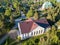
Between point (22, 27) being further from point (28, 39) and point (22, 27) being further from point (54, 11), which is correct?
point (54, 11)

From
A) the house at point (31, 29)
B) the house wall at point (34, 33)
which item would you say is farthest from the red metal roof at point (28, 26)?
the house wall at point (34, 33)

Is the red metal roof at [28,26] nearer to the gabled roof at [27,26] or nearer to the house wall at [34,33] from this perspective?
the gabled roof at [27,26]

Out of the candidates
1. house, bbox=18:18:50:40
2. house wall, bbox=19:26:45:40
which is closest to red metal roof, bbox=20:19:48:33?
house, bbox=18:18:50:40

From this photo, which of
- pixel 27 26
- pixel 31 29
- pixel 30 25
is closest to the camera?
Answer: pixel 31 29

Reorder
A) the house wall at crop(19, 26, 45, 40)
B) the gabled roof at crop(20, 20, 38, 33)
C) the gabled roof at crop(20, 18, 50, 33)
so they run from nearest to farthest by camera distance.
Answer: the house wall at crop(19, 26, 45, 40) < the gabled roof at crop(20, 20, 38, 33) < the gabled roof at crop(20, 18, 50, 33)

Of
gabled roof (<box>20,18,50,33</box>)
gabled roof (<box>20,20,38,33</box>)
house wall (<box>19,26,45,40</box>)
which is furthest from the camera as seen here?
gabled roof (<box>20,18,50,33</box>)

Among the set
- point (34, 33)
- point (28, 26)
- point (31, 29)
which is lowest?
point (34, 33)

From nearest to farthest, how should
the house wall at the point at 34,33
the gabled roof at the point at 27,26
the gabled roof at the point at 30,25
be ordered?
the house wall at the point at 34,33 < the gabled roof at the point at 27,26 < the gabled roof at the point at 30,25

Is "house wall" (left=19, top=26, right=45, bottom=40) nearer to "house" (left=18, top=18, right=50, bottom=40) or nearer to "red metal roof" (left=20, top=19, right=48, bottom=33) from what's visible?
"house" (left=18, top=18, right=50, bottom=40)

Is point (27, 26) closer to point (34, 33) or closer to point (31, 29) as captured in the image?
point (31, 29)

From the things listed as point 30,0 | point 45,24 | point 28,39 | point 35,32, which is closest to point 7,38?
point 28,39

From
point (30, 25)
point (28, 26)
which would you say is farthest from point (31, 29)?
point (30, 25)

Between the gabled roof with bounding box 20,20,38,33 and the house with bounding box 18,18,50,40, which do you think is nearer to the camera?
the house with bounding box 18,18,50,40
